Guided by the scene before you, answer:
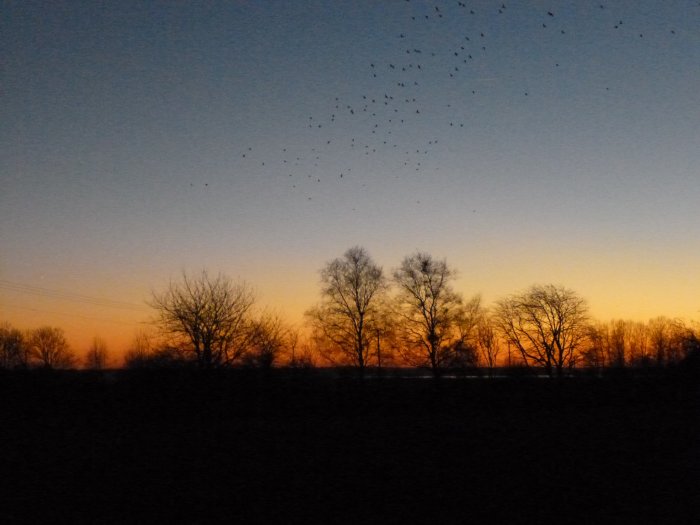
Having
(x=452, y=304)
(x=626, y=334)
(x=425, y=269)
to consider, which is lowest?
(x=626, y=334)

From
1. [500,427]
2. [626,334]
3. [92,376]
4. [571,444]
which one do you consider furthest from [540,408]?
[626,334]

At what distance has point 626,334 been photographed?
11331cm

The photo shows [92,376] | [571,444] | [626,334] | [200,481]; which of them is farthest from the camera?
[626,334]

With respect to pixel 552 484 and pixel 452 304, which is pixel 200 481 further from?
pixel 452 304

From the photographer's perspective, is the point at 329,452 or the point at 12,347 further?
the point at 12,347

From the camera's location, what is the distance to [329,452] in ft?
46.2

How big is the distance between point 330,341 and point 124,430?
2334 centimetres

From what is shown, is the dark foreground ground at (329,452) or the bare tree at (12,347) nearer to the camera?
the dark foreground ground at (329,452)

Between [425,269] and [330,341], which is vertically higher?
[425,269]

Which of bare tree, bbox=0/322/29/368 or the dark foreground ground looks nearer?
the dark foreground ground

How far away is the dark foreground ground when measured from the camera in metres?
9.05

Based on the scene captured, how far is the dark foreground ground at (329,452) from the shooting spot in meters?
9.05

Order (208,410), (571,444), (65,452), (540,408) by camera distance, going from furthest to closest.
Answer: (540,408)
(208,410)
(571,444)
(65,452)

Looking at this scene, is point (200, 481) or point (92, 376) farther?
point (92, 376)
